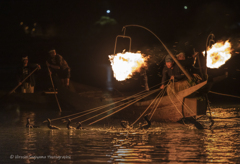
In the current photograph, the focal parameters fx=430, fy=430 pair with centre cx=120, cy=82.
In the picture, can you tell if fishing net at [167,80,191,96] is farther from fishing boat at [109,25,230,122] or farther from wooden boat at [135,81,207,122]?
wooden boat at [135,81,207,122]

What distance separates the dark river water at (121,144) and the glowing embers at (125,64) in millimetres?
2258

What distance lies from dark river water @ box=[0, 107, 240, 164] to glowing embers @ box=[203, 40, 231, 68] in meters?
2.04

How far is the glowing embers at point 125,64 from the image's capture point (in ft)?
50.1

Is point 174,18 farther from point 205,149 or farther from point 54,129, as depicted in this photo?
point 205,149

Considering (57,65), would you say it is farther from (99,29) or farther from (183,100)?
(99,29)

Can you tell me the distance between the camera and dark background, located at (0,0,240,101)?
102 feet

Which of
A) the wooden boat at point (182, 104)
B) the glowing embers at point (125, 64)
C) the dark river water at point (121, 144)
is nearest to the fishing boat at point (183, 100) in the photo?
the wooden boat at point (182, 104)

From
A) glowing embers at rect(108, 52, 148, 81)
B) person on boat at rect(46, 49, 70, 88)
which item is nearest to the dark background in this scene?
person on boat at rect(46, 49, 70, 88)

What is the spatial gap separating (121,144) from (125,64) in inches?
228

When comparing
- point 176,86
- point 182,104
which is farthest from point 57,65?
point 182,104

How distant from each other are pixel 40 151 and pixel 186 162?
10.4 feet

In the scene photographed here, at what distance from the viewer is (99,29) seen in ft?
129

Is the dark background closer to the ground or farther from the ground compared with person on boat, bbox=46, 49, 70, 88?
farther from the ground

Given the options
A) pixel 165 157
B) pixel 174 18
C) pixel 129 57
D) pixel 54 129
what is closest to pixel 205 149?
pixel 165 157
